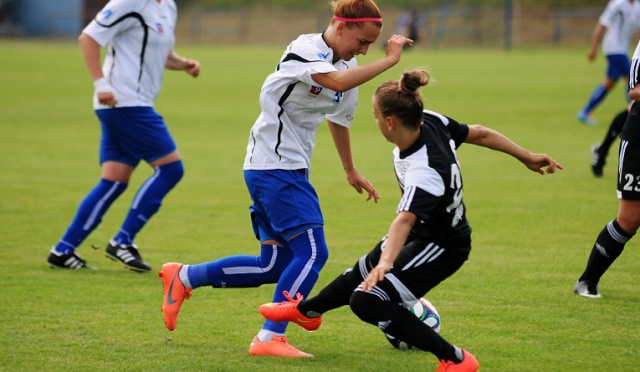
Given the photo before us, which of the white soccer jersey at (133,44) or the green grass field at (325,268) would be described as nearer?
the green grass field at (325,268)

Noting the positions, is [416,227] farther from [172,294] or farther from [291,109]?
[172,294]

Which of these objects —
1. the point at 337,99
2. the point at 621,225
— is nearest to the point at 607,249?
the point at 621,225

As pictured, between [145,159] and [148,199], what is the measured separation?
31 cm

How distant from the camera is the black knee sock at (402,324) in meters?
4.34

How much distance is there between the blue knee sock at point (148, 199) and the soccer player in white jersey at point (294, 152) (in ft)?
6.73

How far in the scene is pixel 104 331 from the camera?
211 inches

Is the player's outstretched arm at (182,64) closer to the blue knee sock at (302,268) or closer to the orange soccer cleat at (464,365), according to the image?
the blue knee sock at (302,268)

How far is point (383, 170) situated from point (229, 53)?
29.4 metres

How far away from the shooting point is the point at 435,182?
424 cm

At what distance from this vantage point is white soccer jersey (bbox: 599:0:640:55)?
51.1 feet

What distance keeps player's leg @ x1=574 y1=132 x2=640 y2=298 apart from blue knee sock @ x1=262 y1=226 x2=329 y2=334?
2.14 metres

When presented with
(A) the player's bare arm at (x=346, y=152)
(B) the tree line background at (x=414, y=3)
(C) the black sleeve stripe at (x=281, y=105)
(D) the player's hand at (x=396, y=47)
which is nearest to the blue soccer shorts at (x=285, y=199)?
(C) the black sleeve stripe at (x=281, y=105)

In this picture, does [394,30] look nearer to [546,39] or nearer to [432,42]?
[432,42]

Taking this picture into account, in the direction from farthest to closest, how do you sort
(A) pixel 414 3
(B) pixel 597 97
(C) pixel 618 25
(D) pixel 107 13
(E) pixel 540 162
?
(A) pixel 414 3 < (B) pixel 597 97 < (C) pixel 618 25 < (D) pixel 107 13 < (E) pixel 540 162
